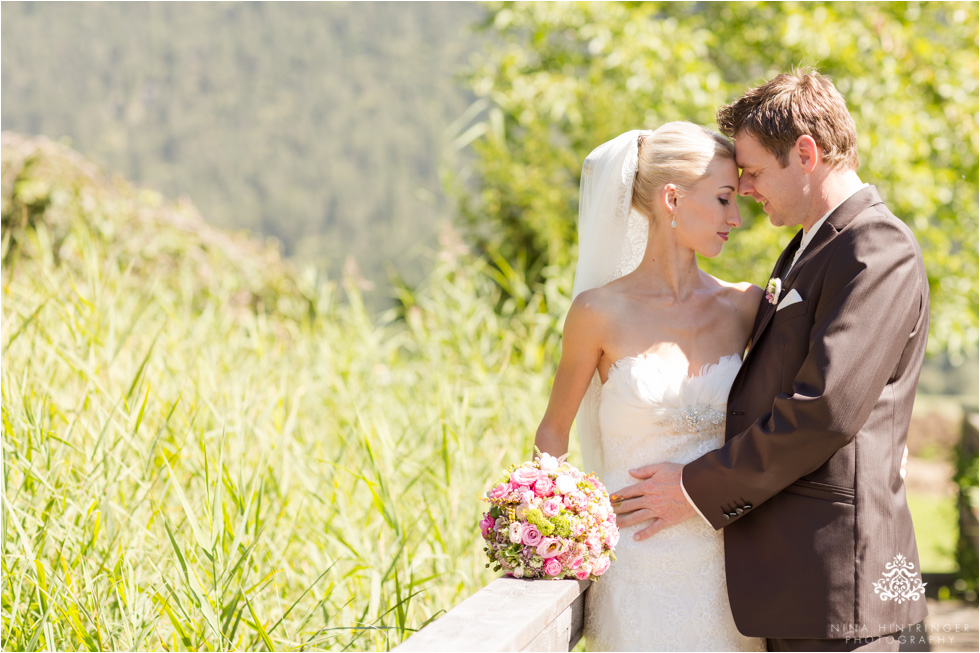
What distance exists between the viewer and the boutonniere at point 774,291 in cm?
241

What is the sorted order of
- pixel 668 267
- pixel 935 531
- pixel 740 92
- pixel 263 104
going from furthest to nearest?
pixel 263 104, pixel 935 531, pixel 740 92, pixel 668 267

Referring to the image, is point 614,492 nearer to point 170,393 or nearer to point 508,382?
point 170,393

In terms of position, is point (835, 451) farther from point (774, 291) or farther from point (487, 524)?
point (487, 524)

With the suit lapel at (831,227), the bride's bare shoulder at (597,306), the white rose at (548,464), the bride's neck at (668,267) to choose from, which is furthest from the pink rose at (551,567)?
the bride's neck at (668,267)

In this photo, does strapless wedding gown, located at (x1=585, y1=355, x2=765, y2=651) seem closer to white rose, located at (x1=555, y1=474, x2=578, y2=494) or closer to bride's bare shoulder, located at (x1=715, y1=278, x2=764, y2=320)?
bride's bare shoulder, located at (x1=715, y1=278, x2=764, y2=320)

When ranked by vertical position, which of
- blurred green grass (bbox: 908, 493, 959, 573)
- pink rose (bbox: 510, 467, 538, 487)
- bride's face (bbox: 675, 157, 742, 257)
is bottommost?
blurred green grass (bbox: 908, 493, 959, 573)

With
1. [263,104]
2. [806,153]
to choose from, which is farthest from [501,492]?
[263,104]

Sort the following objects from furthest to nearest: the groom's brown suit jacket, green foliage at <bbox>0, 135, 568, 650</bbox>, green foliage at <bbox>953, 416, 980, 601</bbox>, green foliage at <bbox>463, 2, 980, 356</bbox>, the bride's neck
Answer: green foliage at <bbox>463, 2, 980, 356</bbox> < green foliage at <bbox>953, 416, 980, 601</bbox> < the bride's neck < green foliage at <bbox>0, 135, 568, 650</bbox> < the groom's brown suit jacket

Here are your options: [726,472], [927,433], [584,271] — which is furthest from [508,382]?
[927,433]

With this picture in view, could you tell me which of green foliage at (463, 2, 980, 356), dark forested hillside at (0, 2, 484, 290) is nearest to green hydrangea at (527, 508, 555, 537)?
green foliage at (463, 2, 980, 356)

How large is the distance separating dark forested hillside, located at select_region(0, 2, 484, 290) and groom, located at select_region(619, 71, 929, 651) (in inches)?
1614

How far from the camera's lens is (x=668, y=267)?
2.80m

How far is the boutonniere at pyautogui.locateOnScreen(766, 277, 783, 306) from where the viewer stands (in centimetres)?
241

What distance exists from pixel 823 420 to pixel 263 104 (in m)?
50.1
